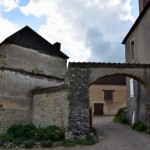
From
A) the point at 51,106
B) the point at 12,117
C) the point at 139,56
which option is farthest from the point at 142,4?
the point at 12,117

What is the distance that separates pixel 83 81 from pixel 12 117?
6.30 metres

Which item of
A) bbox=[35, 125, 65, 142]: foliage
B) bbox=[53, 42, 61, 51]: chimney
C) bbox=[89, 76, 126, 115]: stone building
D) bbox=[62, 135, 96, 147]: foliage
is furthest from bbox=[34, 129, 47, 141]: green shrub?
bbox=[89, 76, 126, 115]: stone building

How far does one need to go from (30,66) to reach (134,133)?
29.6 feet

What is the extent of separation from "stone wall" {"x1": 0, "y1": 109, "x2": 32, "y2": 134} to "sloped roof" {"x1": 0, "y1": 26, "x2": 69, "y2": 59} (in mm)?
4735

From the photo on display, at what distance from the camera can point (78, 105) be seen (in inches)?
612

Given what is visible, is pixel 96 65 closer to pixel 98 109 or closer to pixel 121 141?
pixel 121 141

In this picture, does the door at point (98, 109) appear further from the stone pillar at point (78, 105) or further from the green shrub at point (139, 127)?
the stone pillar at point (78, 105)

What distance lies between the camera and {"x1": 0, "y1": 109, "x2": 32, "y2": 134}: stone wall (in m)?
19.2

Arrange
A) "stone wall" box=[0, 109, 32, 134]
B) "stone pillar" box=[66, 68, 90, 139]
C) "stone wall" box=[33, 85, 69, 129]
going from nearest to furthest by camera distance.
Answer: "stone pillar" box=[66, 68, 90, 139] → "stone wall" box=[33, 85, 69, 129] → "stone wall" box=[0, 109, 32, 134]

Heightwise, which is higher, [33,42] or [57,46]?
[57,46]

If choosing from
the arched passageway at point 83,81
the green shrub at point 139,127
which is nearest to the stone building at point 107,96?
the green shrub at point 139,127

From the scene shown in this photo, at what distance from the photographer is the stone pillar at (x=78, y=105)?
15094 millimetres

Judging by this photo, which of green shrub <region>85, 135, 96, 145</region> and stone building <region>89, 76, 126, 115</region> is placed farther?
stone building <region>89, 76, 126, 115</region>

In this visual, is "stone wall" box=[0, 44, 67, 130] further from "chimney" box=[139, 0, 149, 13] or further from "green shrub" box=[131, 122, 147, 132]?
"chimney" box=[139, 0, 149, 13]
